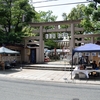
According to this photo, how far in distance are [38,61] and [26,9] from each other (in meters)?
7.16

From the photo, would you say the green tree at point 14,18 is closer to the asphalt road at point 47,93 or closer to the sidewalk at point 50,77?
the sidewalk at point 50,77

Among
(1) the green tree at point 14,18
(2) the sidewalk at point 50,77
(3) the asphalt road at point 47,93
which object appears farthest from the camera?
(1) the green tree at point 14,18

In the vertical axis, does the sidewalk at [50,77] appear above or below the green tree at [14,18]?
below

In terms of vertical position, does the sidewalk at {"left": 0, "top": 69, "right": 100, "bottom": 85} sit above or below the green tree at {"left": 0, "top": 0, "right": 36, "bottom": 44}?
below

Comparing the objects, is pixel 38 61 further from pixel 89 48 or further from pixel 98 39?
pixel 89 48

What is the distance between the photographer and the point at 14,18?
2408cm

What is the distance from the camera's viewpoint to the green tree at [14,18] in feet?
75.0

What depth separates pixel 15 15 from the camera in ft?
78.2

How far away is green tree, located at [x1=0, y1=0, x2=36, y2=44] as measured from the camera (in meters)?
22.9

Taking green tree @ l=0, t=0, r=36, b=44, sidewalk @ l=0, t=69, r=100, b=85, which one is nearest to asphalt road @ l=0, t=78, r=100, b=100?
sidewalk @ l=0, t=69, r=100, b=85

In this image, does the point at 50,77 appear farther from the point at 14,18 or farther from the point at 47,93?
the point at 14,18

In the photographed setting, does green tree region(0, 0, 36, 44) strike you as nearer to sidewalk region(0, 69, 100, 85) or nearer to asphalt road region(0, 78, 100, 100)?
sidewalk region(0, 69, 100, 85)

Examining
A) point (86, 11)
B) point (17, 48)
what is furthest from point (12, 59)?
point (86, 11)

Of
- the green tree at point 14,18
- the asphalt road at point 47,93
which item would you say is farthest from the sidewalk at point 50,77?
the green tree at point 14,18
